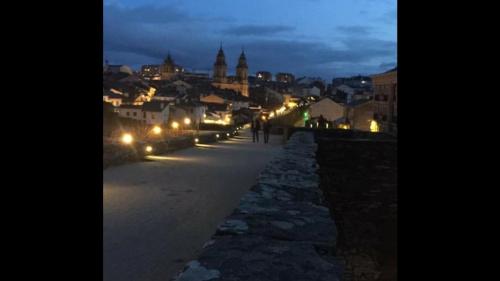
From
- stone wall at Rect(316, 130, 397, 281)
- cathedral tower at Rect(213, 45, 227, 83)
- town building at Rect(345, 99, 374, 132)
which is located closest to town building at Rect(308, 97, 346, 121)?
town building at Rect(345, 99, 374, 132)

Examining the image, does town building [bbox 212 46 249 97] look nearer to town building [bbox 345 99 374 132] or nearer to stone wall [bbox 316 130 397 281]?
town building [bbox 345 99 374 132]

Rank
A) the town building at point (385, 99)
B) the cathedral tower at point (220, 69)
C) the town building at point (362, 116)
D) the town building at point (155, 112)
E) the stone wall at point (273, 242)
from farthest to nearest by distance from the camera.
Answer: the cathedral tower at point (220, 69), the town building at point (155, 112), the town building at point (362, 116), the town building at point (385, 99), the stone wall at point (273, 242)

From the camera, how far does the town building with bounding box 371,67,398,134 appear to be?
31681 millimetres

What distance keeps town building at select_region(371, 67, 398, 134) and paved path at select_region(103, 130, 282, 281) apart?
1960 centimetres

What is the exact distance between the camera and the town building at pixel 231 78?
4988 inches

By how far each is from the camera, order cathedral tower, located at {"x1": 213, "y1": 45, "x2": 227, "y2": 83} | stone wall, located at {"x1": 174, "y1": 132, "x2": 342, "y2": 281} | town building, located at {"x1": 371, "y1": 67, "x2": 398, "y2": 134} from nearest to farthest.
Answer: stone wall, located at {"x1": 174, "y1": 132, "x2": 342, "y2": 281}, town building, located at {"x1": 371, "y1": 67, "x2": 398, "y2": 134}, cathedral tower, located at {"x1": 213, "y1": 45, "x2": 227, "y2": 83}

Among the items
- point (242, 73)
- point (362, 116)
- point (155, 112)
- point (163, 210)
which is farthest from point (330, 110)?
point (242, 73)

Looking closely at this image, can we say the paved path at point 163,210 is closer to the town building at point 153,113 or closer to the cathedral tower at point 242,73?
the town building at point 153,113

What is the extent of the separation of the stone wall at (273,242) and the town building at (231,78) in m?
122

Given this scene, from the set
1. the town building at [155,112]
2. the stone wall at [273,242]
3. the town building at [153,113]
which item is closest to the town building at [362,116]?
the town building at [153,113]

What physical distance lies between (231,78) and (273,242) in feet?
428

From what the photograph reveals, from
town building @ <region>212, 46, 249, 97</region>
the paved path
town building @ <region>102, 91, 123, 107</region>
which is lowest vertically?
the paved path

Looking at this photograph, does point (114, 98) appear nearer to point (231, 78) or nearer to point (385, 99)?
point (385, 99)
